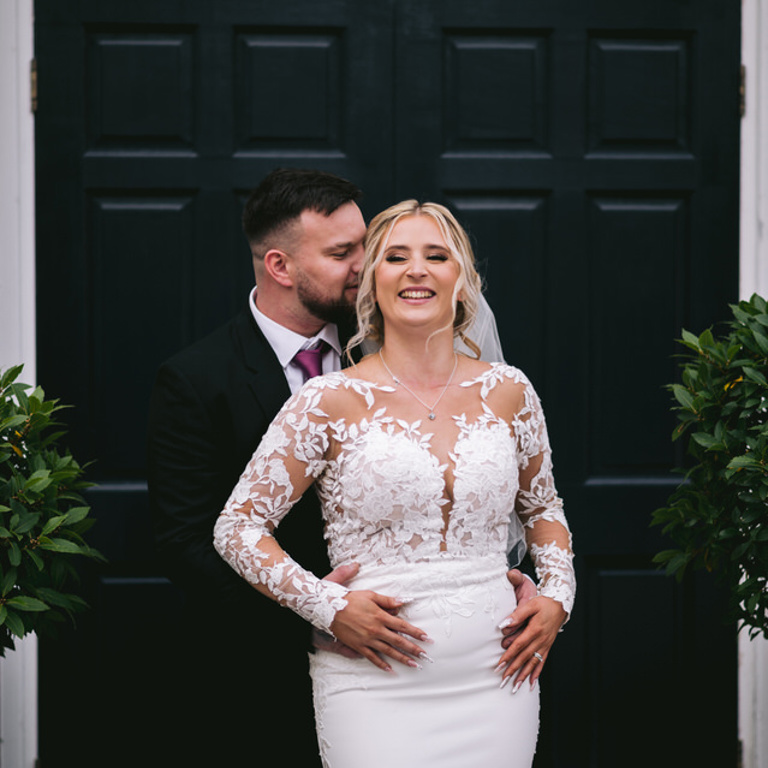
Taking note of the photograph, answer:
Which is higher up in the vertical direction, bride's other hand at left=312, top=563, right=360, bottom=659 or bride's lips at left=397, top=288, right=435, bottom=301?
bride's lips at left=397, top=288, right=435, bottom=301

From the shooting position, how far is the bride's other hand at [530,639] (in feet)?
7.11

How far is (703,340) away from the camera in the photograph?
2.57 m

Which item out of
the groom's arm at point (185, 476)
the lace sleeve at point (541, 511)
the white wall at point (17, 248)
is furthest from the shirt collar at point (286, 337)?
the white wall at point (17, 248)

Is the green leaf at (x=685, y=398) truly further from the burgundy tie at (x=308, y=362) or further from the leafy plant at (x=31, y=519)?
the leafy plant at (x=31, y=519)

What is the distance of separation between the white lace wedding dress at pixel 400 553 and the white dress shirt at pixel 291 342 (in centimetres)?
35

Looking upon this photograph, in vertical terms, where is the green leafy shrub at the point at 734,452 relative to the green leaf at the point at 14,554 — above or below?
above

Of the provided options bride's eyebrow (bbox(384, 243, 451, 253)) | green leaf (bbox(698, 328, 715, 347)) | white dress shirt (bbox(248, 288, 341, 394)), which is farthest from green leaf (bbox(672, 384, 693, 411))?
white dress shirt (bbox(248, 288, 341, 394))

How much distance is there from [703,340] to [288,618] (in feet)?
4.11

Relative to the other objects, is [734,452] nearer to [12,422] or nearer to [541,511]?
[541,511]

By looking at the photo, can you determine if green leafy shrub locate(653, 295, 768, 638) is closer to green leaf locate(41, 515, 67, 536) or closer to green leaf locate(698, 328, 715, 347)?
green leaf locate(698, 328, 715, 347)

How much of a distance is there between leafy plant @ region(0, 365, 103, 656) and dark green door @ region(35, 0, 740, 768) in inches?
26.8

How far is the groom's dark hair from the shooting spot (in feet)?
8.32

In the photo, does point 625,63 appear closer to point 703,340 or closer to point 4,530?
point 703,340

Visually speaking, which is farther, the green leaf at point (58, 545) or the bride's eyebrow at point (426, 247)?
the green leaf at point (58, 545)
